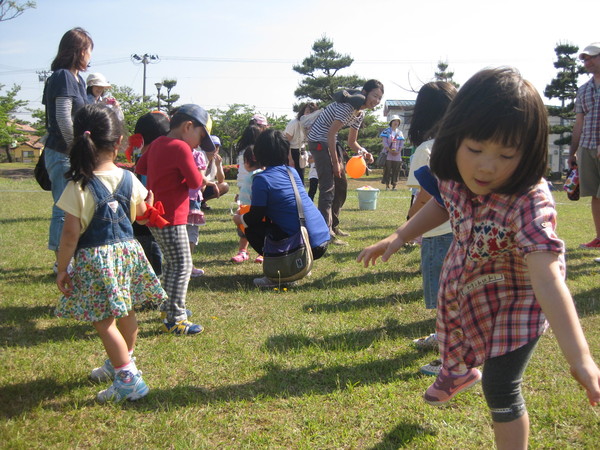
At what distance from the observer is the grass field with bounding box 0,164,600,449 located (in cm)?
229

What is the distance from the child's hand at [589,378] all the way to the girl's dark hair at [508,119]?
51cm

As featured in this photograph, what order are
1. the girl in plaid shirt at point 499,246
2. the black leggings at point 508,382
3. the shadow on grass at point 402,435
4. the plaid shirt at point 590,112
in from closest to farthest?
the girl in plaid shirt at point 499,246 < the black leggings at point 508,382 < the shadow on grass at point 402,435 < the plaid shirt at point 590,112

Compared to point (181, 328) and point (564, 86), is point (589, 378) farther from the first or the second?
point (564, 86)

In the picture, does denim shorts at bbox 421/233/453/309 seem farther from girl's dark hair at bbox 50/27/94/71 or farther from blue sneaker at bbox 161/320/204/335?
girl's dark hair at bbox 50/27/94/71

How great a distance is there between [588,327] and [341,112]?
11.6 feet

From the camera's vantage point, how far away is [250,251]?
6316 mm

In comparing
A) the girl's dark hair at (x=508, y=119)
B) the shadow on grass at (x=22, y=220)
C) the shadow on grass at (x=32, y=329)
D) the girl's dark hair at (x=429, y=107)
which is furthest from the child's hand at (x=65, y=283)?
the shadow on grass at (x=22, y=220)

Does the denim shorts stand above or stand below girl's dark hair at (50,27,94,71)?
below

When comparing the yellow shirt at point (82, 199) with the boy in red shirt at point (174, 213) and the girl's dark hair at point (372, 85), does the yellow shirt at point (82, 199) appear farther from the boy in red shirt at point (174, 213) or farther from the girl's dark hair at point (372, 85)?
the girl's dark hair at point (372, 85)

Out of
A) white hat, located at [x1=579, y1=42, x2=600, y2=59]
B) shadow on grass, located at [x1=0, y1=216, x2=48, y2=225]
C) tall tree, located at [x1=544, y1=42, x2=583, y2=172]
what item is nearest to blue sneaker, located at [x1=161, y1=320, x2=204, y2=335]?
white hat, located at [x1=579, y1=42, x2=600, y2=59]

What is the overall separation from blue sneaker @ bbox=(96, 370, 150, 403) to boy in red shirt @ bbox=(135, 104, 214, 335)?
0.90m

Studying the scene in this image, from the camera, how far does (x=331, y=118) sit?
6.12 m

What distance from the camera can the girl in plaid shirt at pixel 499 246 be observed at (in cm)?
144

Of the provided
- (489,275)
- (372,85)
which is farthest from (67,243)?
(372,85)
